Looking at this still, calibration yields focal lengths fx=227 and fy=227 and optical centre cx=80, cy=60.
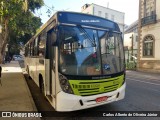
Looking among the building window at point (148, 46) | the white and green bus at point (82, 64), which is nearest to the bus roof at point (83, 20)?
the white and green bus at point (82, 64)

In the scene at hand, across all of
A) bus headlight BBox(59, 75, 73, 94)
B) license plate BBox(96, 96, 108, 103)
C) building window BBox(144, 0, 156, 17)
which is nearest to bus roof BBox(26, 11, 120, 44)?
bus headlight BBox(59, 75, 73, 94)

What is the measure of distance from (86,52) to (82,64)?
0.37 meters

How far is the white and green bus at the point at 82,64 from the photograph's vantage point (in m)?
5.93

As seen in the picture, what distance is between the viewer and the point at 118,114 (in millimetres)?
6738

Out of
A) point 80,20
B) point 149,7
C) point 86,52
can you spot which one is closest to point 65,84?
point 86,52

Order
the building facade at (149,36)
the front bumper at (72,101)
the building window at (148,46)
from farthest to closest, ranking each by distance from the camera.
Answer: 1. the building window at (148,46)
2. the building facade at (149,36)
3. the front bumper at (72,101)

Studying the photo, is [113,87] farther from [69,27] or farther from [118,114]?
[69,27]

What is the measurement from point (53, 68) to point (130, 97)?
4124mm

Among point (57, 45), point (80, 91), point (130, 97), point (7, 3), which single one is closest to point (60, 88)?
point (80, 91)

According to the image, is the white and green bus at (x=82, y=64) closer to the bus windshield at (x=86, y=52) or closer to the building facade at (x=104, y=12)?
the bus windshield at (x=86, y=52)

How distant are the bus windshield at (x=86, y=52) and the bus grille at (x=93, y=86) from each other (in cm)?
23

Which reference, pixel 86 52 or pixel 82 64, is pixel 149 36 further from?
pixel 82 64

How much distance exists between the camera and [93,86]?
618cm

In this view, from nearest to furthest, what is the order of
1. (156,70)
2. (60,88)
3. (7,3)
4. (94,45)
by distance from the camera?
(60,88) < (94,45) < (7,3) < (156,70)
